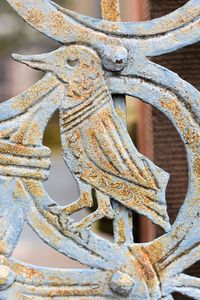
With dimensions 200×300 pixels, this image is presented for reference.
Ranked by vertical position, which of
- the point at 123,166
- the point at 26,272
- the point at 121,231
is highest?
the point at 123,166

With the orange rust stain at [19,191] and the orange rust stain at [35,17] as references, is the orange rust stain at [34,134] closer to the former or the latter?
the orange rust stain at [19,191]

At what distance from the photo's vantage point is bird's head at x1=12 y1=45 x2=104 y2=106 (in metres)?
1.46

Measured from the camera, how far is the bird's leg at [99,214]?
147 cm

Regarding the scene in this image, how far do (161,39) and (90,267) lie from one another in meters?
0.45

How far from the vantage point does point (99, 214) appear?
147 cm

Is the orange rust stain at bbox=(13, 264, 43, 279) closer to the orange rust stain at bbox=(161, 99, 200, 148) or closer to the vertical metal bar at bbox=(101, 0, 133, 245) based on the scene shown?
the vertical metal bar at bbox=(101, 0, 133, 245)

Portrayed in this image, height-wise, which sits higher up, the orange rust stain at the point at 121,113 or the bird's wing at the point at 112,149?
the orange rust stain at the point at 121,113

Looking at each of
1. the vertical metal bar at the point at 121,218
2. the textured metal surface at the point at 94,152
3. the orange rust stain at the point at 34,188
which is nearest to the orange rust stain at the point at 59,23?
the textured metal surface at the point at 94,152

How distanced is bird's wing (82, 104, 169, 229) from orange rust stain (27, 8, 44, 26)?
0.20 meters

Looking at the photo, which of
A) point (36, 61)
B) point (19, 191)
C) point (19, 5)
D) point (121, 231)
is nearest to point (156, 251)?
point (121, 231)

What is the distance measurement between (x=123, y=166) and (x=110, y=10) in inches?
11.5

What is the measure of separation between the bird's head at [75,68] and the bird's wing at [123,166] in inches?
2.1

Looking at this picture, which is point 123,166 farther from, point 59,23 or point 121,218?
point 59,23

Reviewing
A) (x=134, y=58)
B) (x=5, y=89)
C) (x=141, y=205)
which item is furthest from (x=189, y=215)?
(x=5, y=89)
